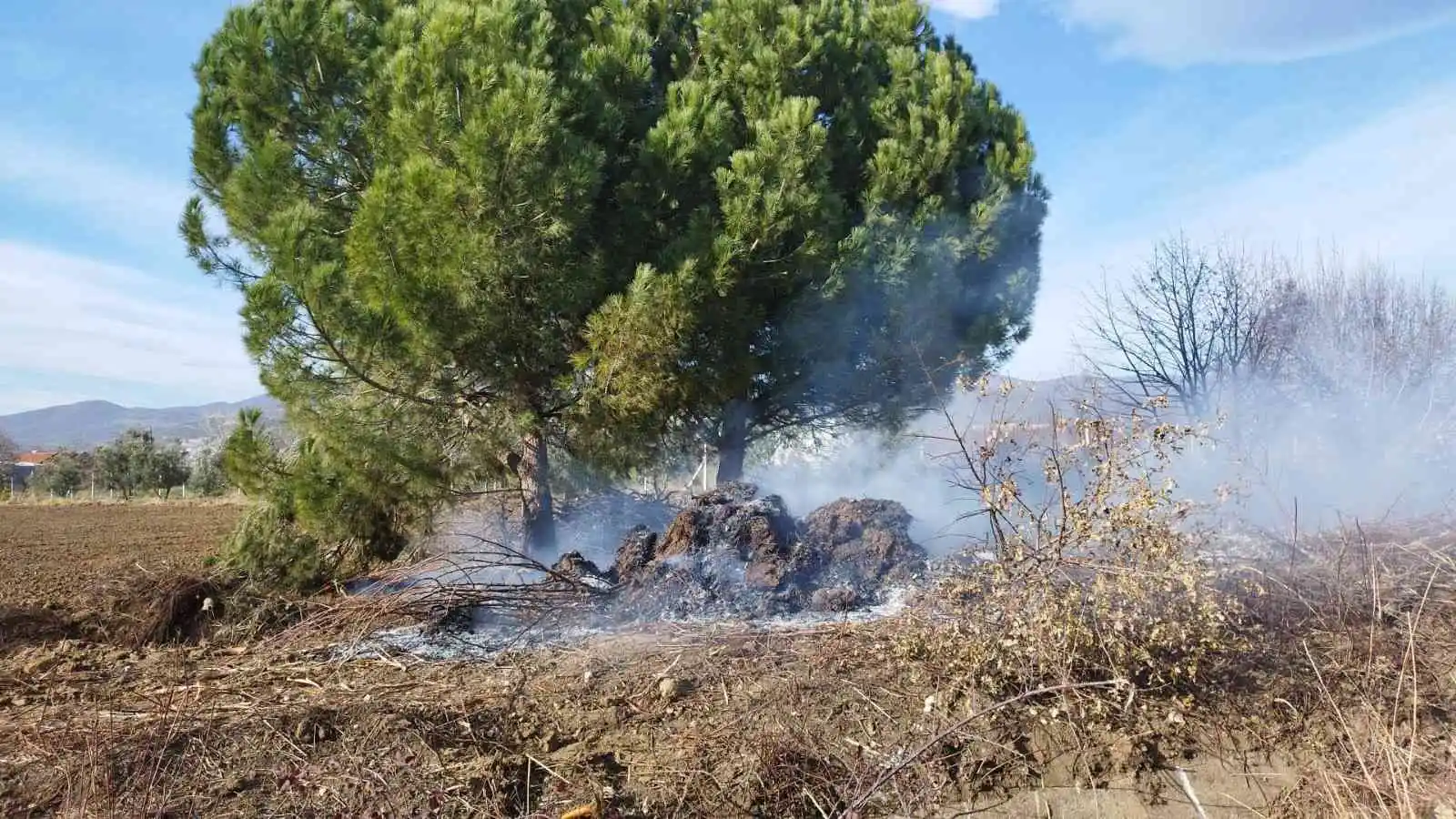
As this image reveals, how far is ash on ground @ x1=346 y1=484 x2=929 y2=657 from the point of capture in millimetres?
6215

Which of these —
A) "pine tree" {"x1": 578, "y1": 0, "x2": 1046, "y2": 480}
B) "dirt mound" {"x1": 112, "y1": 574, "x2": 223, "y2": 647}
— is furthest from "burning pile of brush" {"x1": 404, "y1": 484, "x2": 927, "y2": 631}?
"dirt mound" {"x1": 112, "y1": 574, "x2": 223, "y2": 647}

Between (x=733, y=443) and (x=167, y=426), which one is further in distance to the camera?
(x=167, y=426)

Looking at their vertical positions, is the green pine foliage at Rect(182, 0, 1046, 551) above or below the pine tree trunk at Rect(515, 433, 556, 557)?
above

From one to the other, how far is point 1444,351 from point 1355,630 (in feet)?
42.0

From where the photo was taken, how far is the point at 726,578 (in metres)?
6.89

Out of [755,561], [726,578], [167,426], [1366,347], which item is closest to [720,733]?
[726,578]

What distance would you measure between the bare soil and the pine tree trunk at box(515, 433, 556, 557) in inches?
117

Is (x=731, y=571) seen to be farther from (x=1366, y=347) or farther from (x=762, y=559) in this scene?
(x=1366, y=347)

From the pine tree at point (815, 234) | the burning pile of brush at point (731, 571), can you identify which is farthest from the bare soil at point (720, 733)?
the pine tree at point (815, 234)

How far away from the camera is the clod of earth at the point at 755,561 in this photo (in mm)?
6594

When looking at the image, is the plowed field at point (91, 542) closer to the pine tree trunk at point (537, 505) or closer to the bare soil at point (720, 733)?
the pine tree trunk at point (537, 505)

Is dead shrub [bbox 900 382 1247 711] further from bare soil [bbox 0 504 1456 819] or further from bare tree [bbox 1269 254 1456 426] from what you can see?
bare tree [bbox 1269 254 1456 426]

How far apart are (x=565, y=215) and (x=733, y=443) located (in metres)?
3.92

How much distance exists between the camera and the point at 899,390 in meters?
10.3
